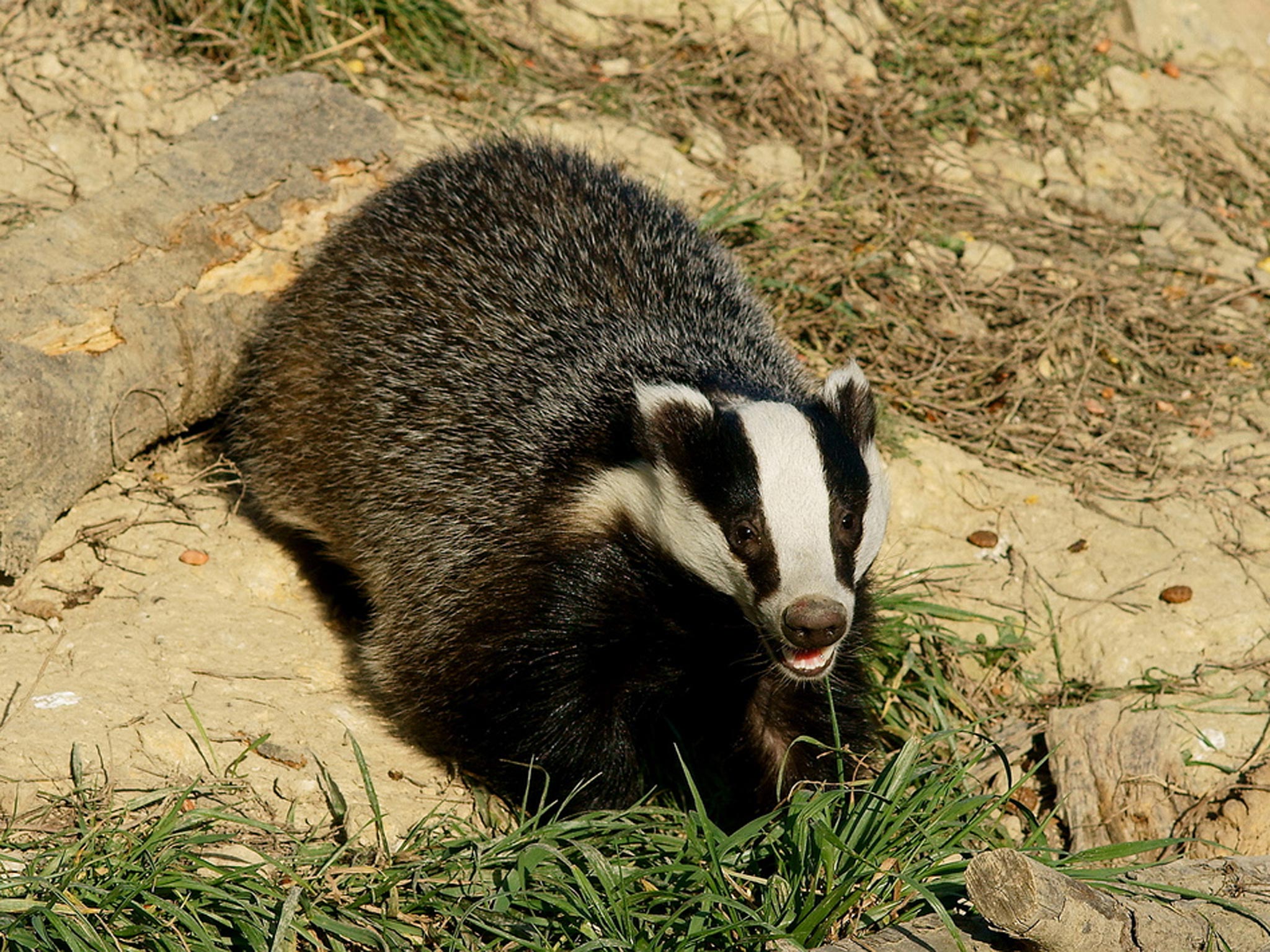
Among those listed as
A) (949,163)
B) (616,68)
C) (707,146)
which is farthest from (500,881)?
(949,163)

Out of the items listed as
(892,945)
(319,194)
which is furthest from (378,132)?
(892,945)

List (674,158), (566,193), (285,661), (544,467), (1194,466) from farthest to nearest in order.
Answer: (674,158) < (1194,466) < (566,193) < (285,661) < (544,467)

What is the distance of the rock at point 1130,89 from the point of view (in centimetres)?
900

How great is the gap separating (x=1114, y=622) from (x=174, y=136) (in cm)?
491

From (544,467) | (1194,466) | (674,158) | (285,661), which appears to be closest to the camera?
(544,467)

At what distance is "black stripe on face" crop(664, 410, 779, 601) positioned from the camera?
403cm

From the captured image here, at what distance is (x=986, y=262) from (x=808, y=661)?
13.6ft

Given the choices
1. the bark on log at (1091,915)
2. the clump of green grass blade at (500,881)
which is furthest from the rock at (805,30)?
the bark on log at (1091,915)

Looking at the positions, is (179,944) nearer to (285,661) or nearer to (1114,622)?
(285,661)

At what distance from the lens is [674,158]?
25.6 ft

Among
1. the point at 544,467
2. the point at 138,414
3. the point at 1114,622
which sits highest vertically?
the point at 544,467

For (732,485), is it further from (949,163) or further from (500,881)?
(949,163)

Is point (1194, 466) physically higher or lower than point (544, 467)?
lower

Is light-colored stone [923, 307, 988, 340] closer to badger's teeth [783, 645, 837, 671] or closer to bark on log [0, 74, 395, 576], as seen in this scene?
bark on log [0, 74, 395, 576]
